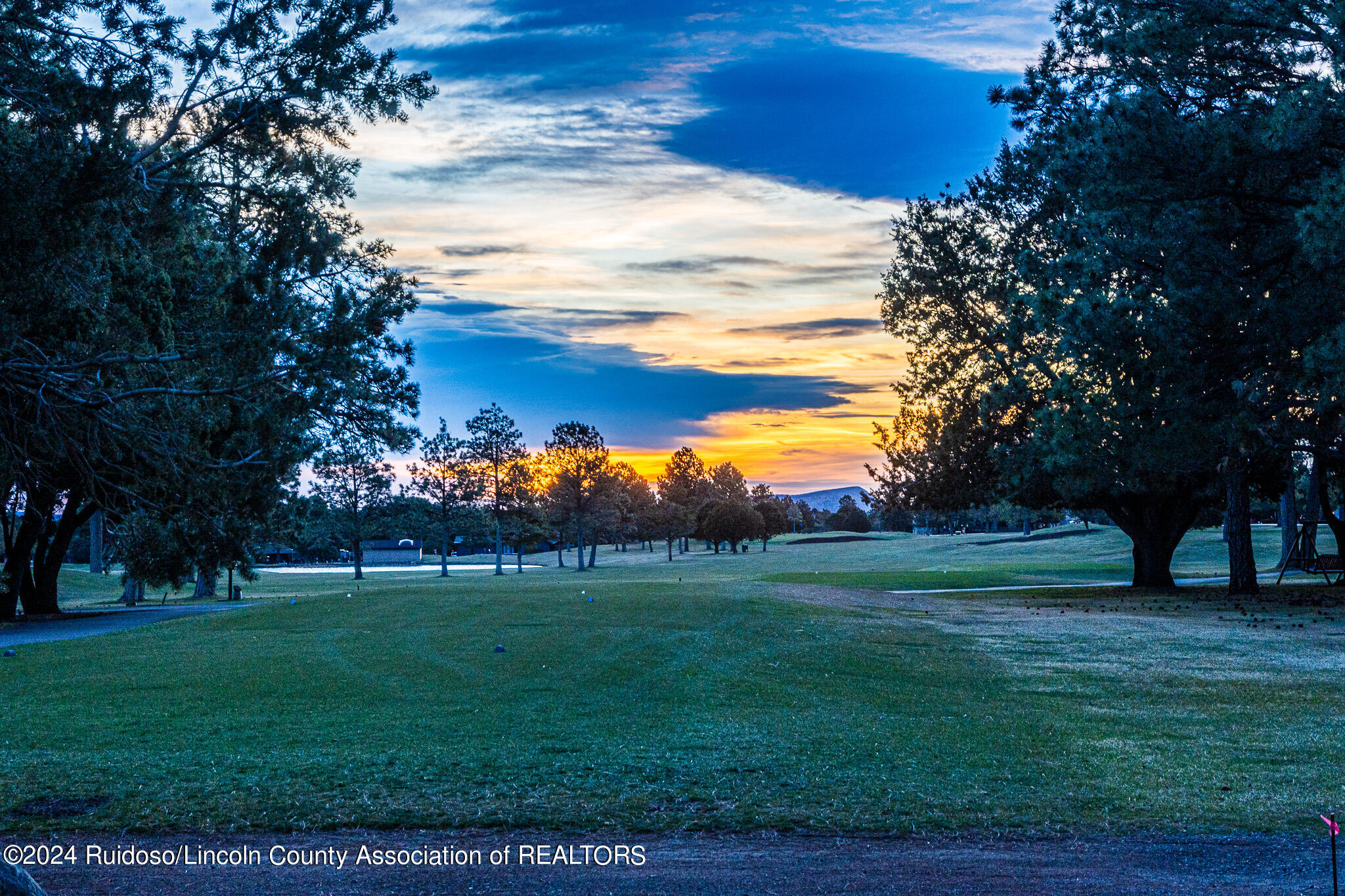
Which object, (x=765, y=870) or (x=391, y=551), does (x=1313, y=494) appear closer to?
(x=765, y=870)

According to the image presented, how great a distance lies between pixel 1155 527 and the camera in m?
36.8

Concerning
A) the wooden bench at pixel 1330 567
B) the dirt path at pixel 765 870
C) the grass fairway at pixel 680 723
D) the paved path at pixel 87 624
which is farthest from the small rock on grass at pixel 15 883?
the wooden bench at pixel 1330 567

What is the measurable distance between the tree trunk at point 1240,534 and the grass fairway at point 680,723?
258 inches

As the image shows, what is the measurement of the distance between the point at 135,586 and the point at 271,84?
112ft

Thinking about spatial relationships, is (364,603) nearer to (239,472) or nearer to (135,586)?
(135,586)

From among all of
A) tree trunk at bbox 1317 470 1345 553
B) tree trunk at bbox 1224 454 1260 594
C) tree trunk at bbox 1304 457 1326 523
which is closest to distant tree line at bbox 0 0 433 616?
tree trunk at bbox 1224 454 1260 594

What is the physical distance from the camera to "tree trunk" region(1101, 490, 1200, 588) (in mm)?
36000

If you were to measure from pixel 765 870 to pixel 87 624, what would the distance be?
27.7 metres

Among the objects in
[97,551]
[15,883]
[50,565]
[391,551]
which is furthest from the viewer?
[391,551]

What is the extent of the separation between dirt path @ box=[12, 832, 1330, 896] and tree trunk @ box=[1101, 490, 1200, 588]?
31.0 m

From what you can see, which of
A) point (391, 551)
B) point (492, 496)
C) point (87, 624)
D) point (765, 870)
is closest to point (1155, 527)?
point (87, 624)

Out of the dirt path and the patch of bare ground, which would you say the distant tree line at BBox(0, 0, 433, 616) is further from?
the patch of bare ground

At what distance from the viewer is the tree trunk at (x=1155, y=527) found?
36.0 m

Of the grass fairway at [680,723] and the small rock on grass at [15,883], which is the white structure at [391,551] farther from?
the small rock on grass at [15,883]
